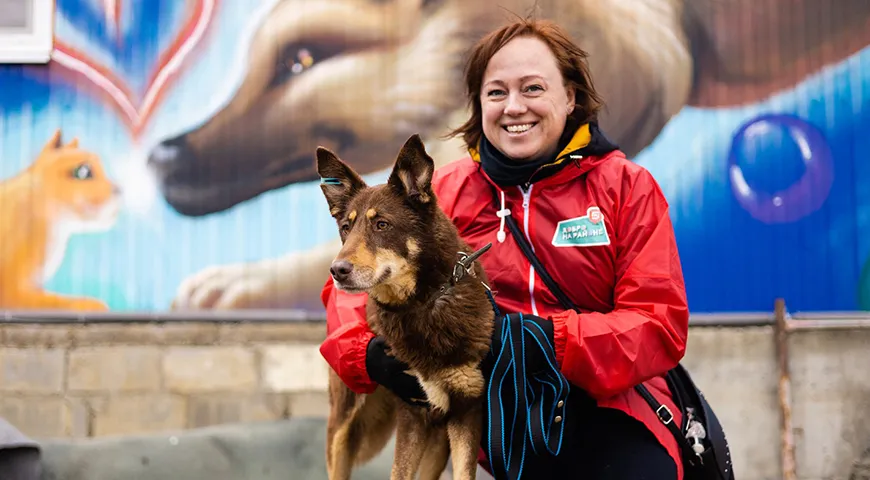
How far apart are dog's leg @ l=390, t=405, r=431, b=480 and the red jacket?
18 centimetres

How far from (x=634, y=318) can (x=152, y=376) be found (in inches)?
171

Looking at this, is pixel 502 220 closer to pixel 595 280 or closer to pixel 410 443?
pixel 595 280

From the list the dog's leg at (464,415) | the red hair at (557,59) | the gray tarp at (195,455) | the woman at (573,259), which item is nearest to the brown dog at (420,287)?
the dog's leg at (464,415)

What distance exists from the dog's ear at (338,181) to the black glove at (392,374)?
47cm

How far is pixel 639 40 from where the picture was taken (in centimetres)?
568

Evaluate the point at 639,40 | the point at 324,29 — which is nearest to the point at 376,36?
the point at 324,29

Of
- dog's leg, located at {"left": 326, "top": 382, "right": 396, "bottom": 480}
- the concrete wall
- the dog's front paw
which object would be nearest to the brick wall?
the concrete wall

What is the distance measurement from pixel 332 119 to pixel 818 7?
380cm

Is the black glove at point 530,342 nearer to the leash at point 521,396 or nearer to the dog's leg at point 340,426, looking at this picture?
the leash at point 521,396

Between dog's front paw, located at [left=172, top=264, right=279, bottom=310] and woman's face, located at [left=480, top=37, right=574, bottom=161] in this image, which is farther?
dog's front paw, located at [left=172, top=264, right=279, bottom=310]

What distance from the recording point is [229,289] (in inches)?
225

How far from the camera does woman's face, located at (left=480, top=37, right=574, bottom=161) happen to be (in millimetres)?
2572

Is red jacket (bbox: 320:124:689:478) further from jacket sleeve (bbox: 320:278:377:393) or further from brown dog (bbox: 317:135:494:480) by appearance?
brown dog (bbox: 317:135:494:480)

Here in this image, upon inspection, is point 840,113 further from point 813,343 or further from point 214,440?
point 214,440
